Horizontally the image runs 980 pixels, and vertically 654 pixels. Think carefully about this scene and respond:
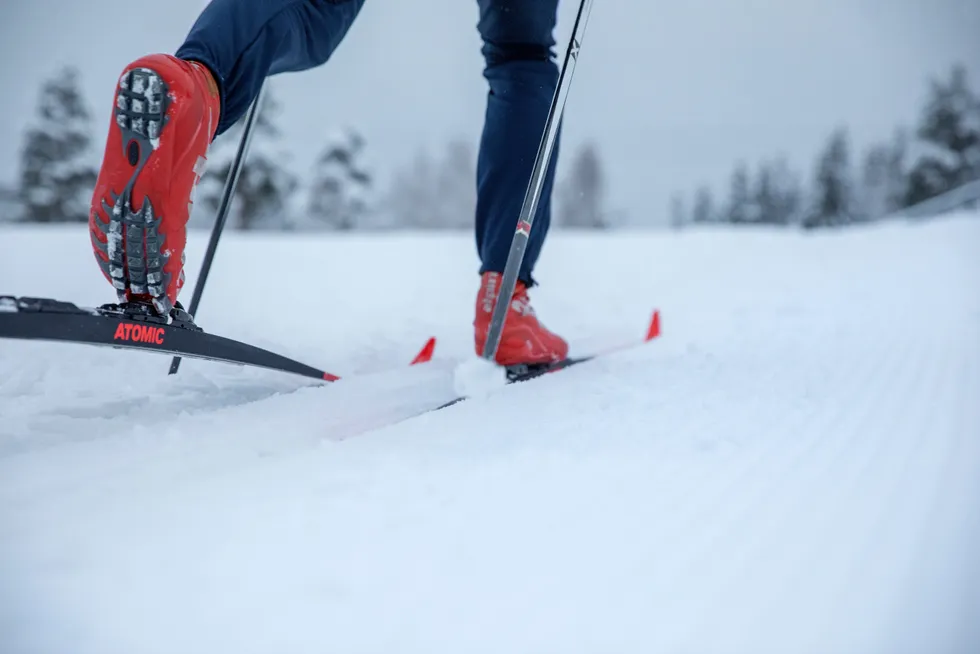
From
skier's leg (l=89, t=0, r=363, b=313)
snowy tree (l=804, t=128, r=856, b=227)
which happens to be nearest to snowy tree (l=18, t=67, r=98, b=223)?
skier's leg (l=89, t=0, r=363, b=313)

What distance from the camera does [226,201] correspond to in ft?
4.29

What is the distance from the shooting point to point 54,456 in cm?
Result: 70

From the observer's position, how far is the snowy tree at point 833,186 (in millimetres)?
23547

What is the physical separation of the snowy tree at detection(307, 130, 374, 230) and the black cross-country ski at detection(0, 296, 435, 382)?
1913cm

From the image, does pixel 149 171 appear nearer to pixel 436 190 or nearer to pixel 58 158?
pixel 58 158

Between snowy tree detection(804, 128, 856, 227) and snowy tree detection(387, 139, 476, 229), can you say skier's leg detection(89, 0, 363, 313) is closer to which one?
snowy tree detection(804, 128, 856, 227)

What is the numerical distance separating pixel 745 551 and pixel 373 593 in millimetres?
327

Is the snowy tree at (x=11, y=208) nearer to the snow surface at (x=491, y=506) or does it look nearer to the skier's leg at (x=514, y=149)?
the snow surface at (x=491, y=506)

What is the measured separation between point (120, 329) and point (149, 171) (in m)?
0.21

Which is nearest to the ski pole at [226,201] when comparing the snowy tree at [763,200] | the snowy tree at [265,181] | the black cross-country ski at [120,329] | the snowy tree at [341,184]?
the black cross-country ski at [120,329]

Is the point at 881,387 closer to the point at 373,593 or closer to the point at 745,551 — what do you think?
the point at 745,551

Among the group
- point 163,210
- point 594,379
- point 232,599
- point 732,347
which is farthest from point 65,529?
point 732,347

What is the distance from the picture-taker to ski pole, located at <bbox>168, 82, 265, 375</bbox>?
4.02 ft

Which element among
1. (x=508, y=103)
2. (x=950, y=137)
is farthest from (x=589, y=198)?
(x=508, y=103)
